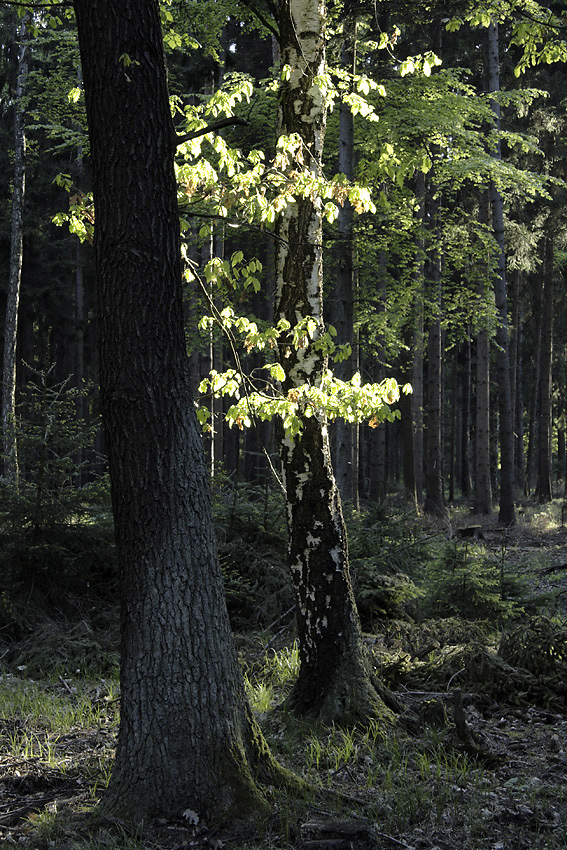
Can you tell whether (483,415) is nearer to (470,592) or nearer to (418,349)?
(418,349)

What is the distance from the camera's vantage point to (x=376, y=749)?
15.3 ft

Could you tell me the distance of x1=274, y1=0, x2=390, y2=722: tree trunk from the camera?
5145mm

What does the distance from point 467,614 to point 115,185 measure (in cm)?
602

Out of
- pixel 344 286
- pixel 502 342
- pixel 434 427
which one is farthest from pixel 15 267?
pixel 502 342

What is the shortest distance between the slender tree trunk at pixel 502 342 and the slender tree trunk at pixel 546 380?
5652 millimetres

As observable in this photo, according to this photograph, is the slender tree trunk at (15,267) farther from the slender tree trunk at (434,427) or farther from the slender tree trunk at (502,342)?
the slender tree trunk at (502,342)

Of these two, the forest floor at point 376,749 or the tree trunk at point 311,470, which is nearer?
the forest floor at point 376,749

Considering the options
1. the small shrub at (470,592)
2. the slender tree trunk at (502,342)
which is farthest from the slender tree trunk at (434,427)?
the small shrub at (470,592)

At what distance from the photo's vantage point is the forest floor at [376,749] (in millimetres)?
3521

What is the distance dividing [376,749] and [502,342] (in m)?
13.0

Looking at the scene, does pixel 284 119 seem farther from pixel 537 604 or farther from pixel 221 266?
pixel 537 604

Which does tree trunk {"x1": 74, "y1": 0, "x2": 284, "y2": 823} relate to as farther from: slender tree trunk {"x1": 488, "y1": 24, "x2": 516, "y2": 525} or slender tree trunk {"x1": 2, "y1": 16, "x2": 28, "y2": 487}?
slender tree trunk {"x1": 488, "y1": 24, "x2": 516, "y2": 525}

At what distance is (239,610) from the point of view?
8.41 metres

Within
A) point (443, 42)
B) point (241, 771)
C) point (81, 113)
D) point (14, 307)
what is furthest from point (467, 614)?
point (443, 42)
